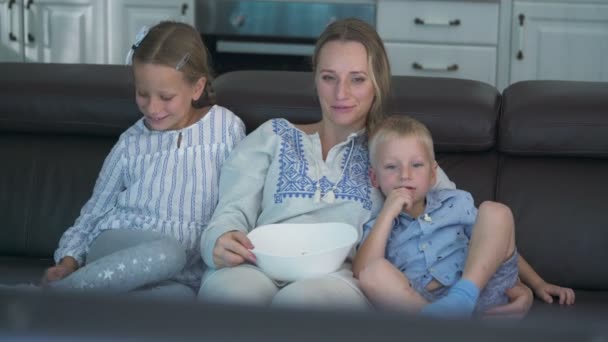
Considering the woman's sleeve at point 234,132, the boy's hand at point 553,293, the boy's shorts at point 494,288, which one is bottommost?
the boy's hand at point 553,293

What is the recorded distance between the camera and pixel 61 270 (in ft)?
6.14

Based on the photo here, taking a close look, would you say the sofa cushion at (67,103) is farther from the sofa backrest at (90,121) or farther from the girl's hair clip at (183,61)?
Answer: the girl's hair clip at (183,61)

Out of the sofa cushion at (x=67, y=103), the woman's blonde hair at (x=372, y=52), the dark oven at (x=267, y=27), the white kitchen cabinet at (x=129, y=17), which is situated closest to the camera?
the woman's blonde hair at (x=372, y=52)

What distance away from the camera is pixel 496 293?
66.1 inches

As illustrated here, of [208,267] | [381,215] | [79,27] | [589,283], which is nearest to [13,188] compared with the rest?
[208,267]

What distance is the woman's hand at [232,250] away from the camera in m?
1.67

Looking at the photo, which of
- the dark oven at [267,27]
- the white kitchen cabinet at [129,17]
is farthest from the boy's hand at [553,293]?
the white kitchen cabinet at [129,17]

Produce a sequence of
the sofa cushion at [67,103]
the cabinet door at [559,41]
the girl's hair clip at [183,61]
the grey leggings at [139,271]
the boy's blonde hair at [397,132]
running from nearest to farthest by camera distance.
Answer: the grey leggings at [139,271]
the boy's blonde hair at [397,132]
the girl's hair clip at [183,61]
the sofa cushion at [67,103]
the cabinet door at [559,41]

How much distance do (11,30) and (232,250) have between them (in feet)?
10.4

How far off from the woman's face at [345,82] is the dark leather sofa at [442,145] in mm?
206

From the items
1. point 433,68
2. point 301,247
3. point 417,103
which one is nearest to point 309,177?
point 301,247

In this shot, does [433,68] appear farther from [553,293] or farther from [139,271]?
[139,271]

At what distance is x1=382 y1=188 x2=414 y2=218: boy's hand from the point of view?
167cm

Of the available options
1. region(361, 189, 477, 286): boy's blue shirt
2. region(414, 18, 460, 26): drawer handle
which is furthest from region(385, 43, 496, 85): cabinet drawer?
region(361, 189, 477, 286): boy's blue shirt
